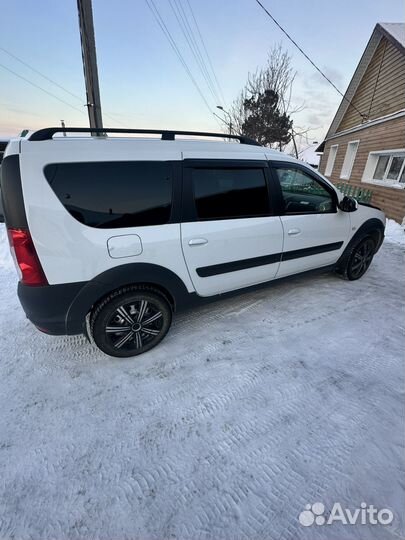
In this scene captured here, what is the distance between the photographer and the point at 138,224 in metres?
2.05

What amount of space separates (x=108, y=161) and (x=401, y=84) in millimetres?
10452

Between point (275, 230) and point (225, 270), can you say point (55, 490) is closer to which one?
point (225, 270)

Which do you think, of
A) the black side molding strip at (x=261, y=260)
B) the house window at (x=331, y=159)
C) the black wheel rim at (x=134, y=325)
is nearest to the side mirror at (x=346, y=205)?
the black side molding strip at (x=261, y=260)

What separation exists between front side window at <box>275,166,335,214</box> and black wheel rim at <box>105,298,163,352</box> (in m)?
1.80

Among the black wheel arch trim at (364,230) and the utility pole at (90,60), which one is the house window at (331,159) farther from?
the utility pole at (90,60)

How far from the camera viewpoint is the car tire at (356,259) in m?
3.66

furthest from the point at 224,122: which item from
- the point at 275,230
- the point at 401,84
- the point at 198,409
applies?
the point at 198,409

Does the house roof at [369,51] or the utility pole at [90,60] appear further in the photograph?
the house roof at [369,51]

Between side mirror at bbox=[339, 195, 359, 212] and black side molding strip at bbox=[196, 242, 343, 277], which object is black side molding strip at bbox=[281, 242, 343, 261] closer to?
black side molding strip at bbox=[196, 242, 343, 277]

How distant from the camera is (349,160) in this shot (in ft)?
38.0

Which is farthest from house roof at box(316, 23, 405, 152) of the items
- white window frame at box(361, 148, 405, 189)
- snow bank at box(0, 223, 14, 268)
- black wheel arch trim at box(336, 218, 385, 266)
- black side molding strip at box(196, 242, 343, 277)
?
snow bank at box(0, 223, 14, 268)

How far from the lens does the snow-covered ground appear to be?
1360mm

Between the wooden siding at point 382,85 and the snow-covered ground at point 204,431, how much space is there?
920 cm

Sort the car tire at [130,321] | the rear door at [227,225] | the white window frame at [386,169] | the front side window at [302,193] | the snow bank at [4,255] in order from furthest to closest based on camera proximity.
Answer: the white window frame at [386,169], the snow bank at [4,255], the front side window at [302,193], the rear door at [227,225], the car tire at [130,321]
